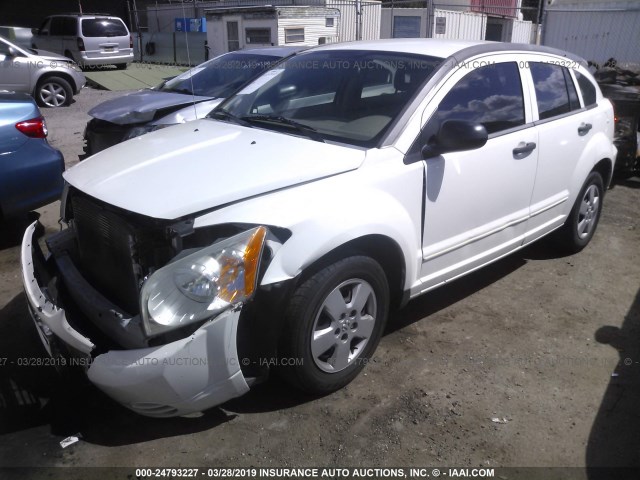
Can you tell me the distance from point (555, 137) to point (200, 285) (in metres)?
2.95

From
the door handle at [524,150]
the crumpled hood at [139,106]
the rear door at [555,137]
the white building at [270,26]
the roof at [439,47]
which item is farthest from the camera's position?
the white building at [270,26]

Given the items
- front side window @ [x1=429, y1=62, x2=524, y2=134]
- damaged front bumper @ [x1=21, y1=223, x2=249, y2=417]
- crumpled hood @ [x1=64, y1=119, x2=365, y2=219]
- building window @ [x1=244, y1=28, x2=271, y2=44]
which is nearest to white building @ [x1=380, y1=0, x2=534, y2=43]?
building window @ [x1=244, y1=28, x2=271, y2=44]

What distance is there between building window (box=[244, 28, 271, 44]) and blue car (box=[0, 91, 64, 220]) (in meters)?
11.3

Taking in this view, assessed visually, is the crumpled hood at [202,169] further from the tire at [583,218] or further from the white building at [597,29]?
the white building at [597,29]

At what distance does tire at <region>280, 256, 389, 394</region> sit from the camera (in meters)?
2.71

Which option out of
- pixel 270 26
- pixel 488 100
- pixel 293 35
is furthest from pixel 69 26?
pixel 488 100

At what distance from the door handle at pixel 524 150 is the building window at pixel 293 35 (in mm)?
12530

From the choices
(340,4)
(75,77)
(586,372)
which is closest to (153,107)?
(586,372)

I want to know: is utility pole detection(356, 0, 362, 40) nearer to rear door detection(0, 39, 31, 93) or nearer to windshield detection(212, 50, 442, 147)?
rear door detection(0, 39, 31, 93)

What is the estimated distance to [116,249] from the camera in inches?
105

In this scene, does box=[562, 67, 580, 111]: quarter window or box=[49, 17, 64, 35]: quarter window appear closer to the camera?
box=[562, 67, 580, 111]: quarter window

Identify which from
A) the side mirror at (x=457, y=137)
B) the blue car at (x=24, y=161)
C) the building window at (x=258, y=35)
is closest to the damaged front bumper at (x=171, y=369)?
the side mirror at (x=457, y=137)

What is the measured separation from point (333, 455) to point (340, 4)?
16.1m

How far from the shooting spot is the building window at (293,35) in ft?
50.0
